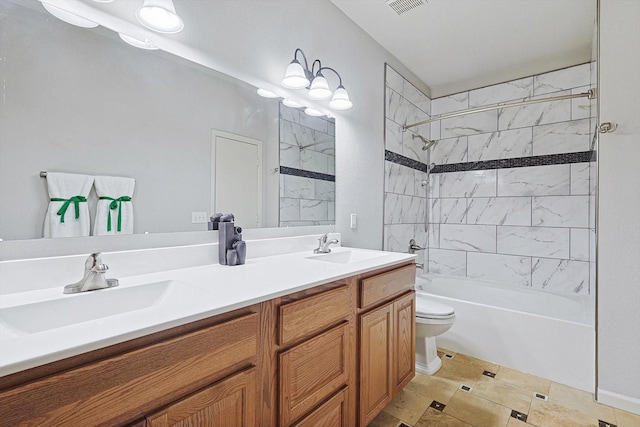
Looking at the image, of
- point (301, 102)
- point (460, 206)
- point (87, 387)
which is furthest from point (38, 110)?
point (460, 206)

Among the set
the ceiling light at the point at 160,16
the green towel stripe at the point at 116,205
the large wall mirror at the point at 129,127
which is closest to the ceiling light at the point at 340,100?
the large wall mirror at the point at 129,127

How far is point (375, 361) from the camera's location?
4.72 ft

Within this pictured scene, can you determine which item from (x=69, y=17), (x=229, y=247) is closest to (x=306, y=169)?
(x=229, y=247)

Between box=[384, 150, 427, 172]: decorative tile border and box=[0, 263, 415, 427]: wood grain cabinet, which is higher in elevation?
box=[384, 150, 427, 172]: decorative tile border

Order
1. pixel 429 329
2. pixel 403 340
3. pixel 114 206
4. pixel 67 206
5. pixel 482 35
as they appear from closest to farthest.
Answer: pixel 67 206 < pixel 114 206 < pixel 403 340 < pixel 429 329 < pixel 482 35

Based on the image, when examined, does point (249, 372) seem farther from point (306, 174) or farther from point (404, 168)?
point (404, 168)

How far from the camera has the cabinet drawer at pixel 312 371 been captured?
100 cm

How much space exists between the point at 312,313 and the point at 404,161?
7.21ft

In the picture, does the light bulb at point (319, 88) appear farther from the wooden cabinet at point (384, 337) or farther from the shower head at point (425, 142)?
the shower head at point (425, 142)

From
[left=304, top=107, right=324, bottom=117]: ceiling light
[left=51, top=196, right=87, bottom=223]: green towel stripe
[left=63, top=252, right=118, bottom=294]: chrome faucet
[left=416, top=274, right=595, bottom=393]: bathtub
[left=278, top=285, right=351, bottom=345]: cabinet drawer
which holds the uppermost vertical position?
[left=304, top=107, right=324, bottom=117]: ceiling light

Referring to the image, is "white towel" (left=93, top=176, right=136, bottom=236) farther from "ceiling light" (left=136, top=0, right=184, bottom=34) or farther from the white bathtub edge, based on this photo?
the white bathtub edge

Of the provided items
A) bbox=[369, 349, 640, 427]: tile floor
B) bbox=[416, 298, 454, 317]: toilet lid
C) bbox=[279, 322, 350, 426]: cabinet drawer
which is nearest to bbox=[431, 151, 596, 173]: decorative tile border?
bbox=[416, 298, 454, 317]: toilet lid

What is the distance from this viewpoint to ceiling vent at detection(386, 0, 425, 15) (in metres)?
2.08

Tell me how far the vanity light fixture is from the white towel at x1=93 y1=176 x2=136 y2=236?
99cm
